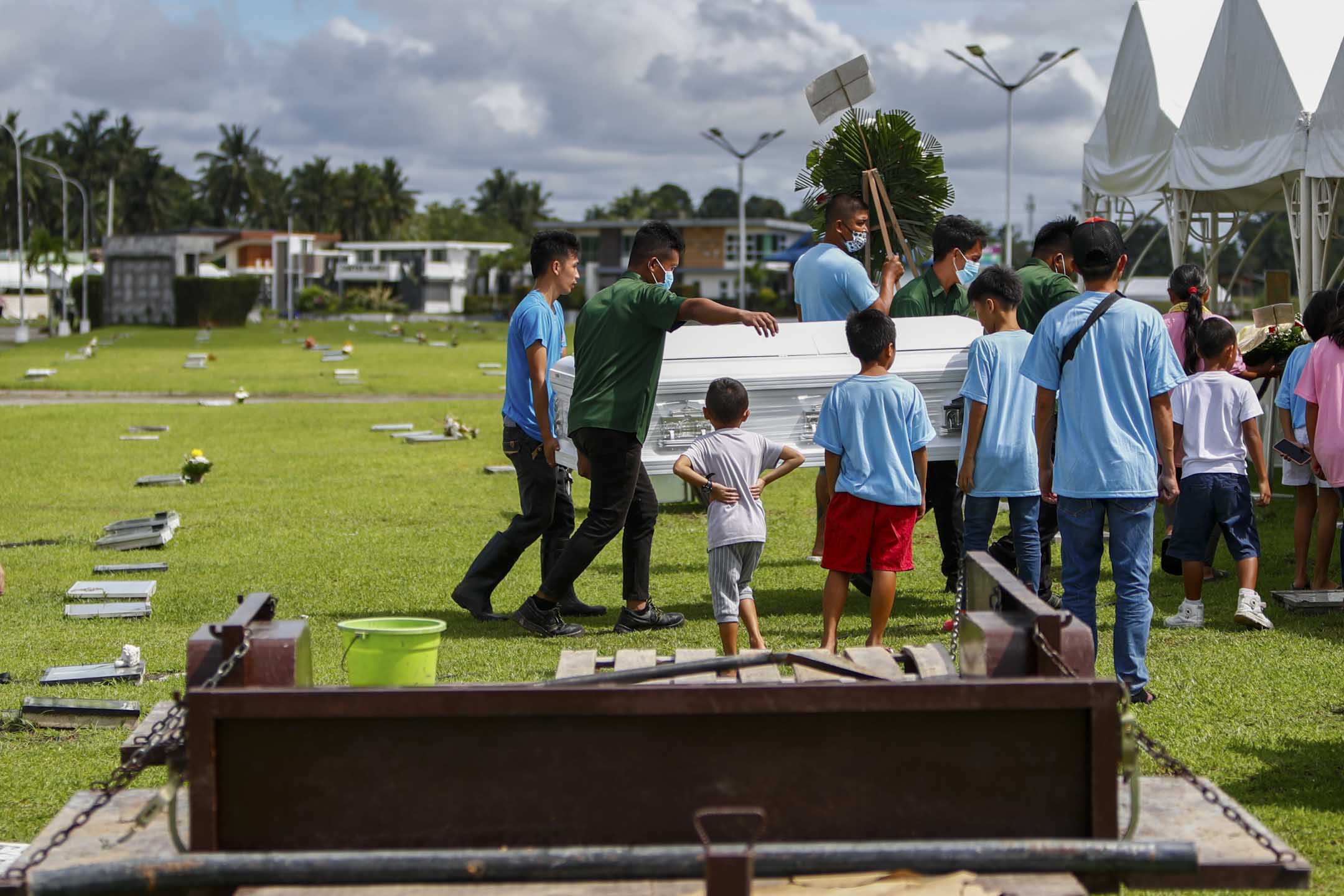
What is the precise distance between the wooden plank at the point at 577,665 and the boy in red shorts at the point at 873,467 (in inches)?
82.3

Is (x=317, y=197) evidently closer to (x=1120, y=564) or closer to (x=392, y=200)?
(x=392, y=200)

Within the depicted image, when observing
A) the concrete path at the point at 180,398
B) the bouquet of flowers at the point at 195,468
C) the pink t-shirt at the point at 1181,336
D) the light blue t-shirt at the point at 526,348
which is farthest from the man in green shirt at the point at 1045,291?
the concrete path at the point at 180,398

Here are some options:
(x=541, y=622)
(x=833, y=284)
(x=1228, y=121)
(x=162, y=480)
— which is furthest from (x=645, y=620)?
(x=1228, y=121)

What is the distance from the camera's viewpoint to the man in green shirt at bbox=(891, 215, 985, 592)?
827 cm

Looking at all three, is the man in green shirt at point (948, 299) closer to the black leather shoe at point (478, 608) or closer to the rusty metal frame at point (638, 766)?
the black leather shoe at point (478, 608)

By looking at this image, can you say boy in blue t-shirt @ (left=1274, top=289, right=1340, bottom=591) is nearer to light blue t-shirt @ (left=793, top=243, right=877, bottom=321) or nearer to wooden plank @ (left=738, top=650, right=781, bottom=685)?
light blue t-shirt @ (left=793, top=243, right=877, bottom=321)

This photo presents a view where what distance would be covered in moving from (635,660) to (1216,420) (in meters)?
4.50

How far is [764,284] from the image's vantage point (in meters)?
96.1

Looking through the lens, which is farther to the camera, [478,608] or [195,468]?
[195,468]

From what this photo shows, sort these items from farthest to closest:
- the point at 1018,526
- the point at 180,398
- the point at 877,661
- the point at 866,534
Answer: the point at 180,398, the point at 1018,526, the point at 866,534, the point at 877,661

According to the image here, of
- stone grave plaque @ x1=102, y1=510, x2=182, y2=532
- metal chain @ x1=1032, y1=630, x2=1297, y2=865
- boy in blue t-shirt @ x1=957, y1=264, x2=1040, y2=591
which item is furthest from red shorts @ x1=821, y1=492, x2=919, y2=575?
stone grave plaque @ x1=102, y1=510, x2=182, y2=532

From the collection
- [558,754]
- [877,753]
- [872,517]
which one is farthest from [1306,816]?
[558,754]

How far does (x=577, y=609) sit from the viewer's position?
8.16 metres

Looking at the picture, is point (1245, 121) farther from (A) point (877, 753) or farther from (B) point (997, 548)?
(A) point (877, 753)
